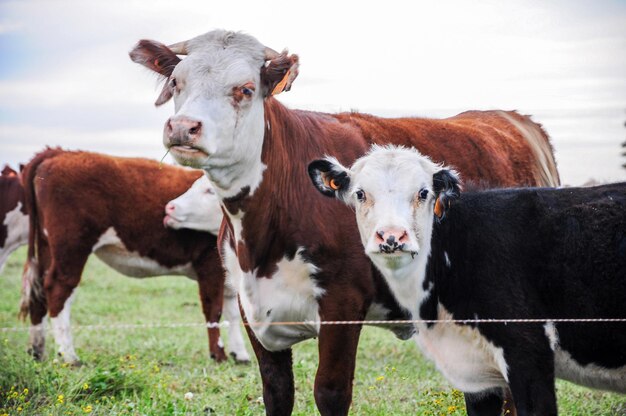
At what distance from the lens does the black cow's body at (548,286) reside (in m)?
4.19

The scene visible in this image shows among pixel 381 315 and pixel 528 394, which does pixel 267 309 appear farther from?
pixel 528 394

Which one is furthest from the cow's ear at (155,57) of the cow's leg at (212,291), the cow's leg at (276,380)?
the cow's leg at (212,291)

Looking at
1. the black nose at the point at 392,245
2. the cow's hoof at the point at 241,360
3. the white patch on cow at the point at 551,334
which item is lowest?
the cow's hoof at the point at 241,360

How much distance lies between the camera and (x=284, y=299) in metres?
4.92

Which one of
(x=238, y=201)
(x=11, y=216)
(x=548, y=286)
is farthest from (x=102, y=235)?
(x=548, y=286)

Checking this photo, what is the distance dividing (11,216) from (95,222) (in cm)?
427

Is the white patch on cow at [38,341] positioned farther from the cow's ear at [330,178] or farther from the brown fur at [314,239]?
the cow's ear at [330,178]

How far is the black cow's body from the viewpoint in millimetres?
4188

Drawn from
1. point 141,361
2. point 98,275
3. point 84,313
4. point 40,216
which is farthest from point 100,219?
point 98,275

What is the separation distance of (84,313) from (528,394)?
9626 millimetres

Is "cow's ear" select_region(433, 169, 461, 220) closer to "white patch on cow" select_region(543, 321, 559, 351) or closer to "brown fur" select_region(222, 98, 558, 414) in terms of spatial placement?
"brown fur" select_region(222, 98, 558, 414)

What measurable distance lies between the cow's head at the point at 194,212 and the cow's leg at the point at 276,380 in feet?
15.2

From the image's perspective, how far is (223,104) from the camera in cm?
458

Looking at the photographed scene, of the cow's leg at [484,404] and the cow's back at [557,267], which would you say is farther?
the cow's leg at [484,404]
